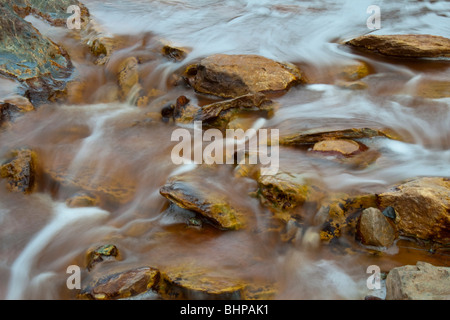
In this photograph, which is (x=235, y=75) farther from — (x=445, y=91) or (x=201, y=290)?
(x=201, y=290)

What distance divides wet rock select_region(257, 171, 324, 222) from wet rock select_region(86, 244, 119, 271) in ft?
5.25

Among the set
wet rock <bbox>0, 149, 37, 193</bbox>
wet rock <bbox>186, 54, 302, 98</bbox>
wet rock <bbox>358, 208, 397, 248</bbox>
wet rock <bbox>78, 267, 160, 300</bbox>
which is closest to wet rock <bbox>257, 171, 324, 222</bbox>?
wet rock <bbox>358, 208, 397, 248</bbox>

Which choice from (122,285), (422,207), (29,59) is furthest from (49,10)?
(422,207)

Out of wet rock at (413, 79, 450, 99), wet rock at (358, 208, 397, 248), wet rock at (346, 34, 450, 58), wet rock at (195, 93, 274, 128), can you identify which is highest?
wet rock at (346, 34, 450, 58)

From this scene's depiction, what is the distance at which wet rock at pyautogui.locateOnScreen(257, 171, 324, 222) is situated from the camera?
4172 mm

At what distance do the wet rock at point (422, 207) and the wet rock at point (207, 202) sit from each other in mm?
1474

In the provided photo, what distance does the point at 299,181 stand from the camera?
4344 mm

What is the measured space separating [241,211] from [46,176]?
8.37 ft

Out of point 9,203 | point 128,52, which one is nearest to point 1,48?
point 128,52

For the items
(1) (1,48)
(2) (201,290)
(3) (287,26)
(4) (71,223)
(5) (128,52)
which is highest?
(3) (287,26)

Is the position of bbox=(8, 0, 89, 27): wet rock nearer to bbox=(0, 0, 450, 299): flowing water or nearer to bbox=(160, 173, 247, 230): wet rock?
bbox=(0, 0, 450, 299): flowing water

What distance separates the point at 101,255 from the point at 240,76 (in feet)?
11.6

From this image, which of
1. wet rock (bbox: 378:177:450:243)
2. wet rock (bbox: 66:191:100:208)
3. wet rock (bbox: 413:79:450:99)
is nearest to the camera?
wet rock (bbox: 378:177:450:243)

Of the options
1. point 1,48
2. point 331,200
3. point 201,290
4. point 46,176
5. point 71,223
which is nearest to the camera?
point 201,290
